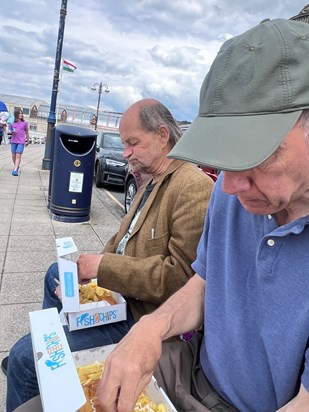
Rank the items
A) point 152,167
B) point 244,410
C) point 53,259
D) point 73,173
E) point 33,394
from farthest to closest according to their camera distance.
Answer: point 73,173, point 53,259, point 152,167, point 33,394, point 244,410

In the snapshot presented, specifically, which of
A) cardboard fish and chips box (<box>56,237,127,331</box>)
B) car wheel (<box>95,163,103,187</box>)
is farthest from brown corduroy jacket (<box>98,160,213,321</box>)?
car wheel (<box>95,163,103,187</box>)

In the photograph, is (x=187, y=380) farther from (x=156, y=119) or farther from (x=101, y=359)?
(x=156, y=119)

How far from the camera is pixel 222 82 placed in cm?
98

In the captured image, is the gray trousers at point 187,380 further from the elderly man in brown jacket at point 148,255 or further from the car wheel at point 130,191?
the car wheel at point 130,191

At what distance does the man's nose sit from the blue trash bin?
5.09 metres

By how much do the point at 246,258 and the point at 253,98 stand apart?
0.56 metres

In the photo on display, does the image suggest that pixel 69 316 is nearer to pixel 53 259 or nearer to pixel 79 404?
pixel 79 404

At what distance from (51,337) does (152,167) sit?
130 centimetres

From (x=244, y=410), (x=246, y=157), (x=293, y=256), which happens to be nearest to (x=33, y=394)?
(x=244, y=410)

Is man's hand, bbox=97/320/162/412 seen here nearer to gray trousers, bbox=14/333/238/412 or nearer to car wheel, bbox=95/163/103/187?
gray trousers, bbox=14/333/238/412

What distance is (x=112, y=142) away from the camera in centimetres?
1100

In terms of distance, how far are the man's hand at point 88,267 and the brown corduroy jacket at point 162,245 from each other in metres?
0.04

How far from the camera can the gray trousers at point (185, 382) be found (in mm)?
1301

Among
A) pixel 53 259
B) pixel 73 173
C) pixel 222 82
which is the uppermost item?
pixel 222 82
